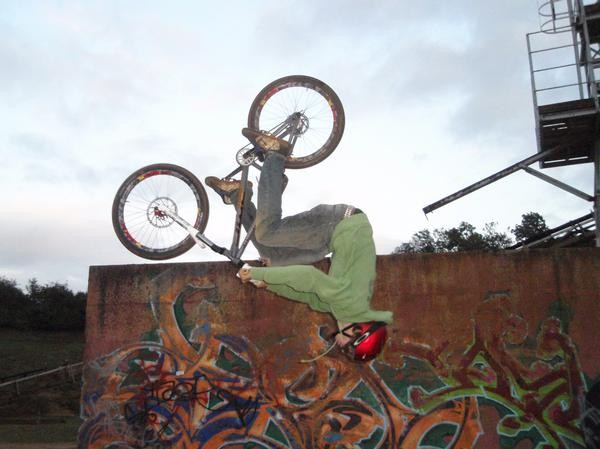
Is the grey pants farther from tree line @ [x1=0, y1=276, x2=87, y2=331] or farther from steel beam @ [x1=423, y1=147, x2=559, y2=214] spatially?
tree line @ [x1=0, y1=276, x2=87, y2=331]

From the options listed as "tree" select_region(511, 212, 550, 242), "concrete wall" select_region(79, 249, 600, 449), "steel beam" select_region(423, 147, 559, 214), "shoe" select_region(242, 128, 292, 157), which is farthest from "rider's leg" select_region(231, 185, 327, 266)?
"tree" select_region(511, 212, 550, 242)

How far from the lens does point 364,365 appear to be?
7914 millimetres

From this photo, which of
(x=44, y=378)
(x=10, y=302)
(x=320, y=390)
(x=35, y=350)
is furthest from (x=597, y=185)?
(x=10, y=302)

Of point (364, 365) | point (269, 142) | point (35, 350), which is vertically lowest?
point (35, 350)

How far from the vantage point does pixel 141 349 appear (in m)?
8.52

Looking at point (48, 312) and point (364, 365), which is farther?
point (48, 312)

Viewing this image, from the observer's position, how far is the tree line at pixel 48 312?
5784 centimetres

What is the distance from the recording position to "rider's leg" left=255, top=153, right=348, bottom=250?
5.75 metres

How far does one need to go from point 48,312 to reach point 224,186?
5782 cm

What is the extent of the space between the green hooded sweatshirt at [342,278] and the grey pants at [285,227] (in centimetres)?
15

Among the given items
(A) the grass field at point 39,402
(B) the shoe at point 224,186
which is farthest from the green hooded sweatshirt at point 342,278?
(A) the grass field at point 39,402

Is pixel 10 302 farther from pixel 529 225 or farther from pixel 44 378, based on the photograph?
pixel 529 225

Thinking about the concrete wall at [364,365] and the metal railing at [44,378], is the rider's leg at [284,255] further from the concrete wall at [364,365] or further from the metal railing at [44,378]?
the metal railing at [44,378]

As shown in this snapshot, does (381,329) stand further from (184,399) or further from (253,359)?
(184,399)
